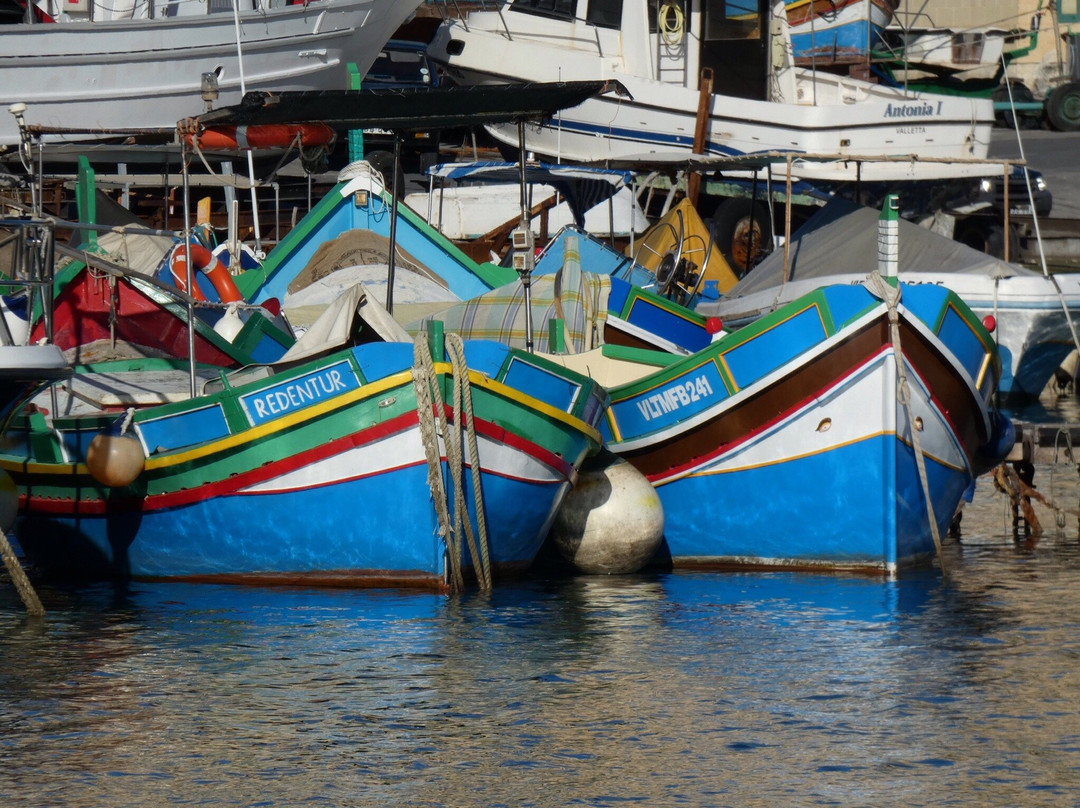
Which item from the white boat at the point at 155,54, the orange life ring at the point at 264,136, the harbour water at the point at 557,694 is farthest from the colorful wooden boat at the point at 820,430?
Answer: the white boat at the point at 155,54

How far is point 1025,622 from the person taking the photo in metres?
9.50

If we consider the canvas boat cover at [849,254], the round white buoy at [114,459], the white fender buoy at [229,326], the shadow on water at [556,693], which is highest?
the canvas boat cover at [849,254]

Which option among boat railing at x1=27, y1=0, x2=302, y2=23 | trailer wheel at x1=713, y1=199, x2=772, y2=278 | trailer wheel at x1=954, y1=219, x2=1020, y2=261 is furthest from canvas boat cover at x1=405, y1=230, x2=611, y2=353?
trailer wheel at x1=954, y1=219, x2=1020, y2=261

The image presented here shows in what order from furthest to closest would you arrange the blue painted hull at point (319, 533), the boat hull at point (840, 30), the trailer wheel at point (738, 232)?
the boat hull at point (840, 30) → the trailer wheel at point (738, 232) → the blue painted hull at point (319, 533)

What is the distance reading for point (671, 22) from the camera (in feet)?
85.6

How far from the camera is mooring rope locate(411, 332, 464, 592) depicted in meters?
9.80

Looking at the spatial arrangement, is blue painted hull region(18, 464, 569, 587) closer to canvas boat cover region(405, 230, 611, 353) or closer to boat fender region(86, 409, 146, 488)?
boat fender region(86, 409, 146, 488)

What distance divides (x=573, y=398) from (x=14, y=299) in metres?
4.67

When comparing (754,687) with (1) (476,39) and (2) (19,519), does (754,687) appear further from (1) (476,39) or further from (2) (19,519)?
(1) (476,39)

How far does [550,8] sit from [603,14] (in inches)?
33.3

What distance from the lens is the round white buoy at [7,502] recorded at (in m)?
9.96

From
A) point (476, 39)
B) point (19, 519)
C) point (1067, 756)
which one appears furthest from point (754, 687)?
point (476, 39)

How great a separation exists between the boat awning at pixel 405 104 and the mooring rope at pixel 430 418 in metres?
2.07

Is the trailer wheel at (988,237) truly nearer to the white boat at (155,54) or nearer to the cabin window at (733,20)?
the cabin window at (733,20)
